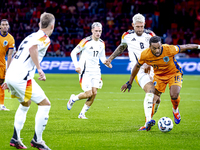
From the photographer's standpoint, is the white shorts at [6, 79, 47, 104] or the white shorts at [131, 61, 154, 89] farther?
the white shorts at [131, 61, 154, 89]

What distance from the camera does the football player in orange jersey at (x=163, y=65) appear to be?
6.24m

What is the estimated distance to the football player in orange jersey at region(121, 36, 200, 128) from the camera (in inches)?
246

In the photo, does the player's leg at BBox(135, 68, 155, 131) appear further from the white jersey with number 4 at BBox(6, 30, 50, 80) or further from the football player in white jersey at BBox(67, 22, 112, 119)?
the white jersey with number 4 at BBox(6, 30, 50, 80)

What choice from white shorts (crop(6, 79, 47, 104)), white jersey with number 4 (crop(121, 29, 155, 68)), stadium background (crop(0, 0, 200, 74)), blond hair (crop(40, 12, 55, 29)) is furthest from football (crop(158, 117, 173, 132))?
stadium background (crop(0, 0, 200, 74))

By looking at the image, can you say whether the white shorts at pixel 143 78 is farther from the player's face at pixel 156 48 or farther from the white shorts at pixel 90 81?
the white shorts at pixel 90 81

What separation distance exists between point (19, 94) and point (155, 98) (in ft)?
10.4

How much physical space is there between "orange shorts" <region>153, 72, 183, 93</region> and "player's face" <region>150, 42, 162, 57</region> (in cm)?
71

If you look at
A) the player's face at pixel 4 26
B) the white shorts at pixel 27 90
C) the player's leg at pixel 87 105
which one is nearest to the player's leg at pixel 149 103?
the player's leg at pixel 87 105

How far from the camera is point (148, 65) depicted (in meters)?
6.89

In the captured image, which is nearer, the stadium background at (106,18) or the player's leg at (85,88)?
the player's leg at (85,88)

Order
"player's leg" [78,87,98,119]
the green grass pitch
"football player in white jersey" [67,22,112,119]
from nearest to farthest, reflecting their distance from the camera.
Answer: the green grass pitch < "player's leg" [78,87,98,119] < "football player in white jersey" [67,22,112,119]

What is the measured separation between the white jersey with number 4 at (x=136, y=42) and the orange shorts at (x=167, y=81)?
0.78 metres

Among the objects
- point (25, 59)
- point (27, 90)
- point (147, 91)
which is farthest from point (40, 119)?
point (147, 91)

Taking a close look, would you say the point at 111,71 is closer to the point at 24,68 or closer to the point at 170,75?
the point at 170,75
